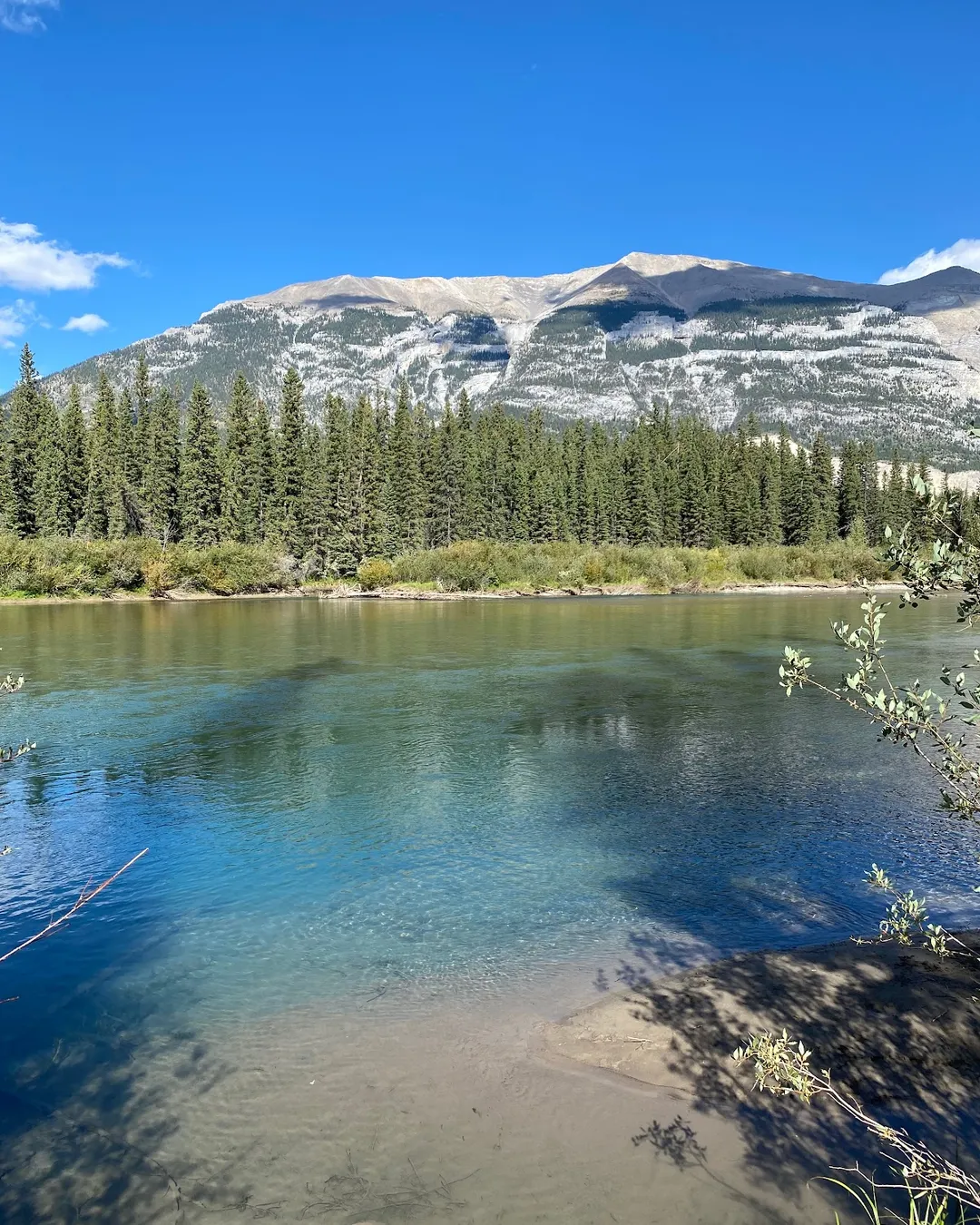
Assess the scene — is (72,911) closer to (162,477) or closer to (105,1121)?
(105,1121)

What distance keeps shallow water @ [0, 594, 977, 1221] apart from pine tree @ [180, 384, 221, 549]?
62451 mm

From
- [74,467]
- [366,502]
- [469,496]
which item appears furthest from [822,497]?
[74,467]

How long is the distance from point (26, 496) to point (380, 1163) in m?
92.4

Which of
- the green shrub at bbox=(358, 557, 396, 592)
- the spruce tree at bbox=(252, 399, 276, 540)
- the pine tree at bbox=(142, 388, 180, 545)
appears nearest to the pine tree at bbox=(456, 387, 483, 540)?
the green shrub at bbox=(358, 557, 396, 592)

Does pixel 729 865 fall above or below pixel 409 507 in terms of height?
below

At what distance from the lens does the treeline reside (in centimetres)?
8544

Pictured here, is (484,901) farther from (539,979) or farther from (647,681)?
(647,681)

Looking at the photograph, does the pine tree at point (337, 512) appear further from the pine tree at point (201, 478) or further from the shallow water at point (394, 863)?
the shallow water at point (394, 863)

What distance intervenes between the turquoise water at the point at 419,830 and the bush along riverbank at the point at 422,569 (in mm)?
45657

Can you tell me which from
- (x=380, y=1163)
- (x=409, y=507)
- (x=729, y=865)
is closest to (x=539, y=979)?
(x=380, y=1163)

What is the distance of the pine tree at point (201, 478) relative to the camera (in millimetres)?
85625

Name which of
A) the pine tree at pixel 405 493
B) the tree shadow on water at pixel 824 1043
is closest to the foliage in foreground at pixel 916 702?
the tree shadow on water at pixel 824 1043

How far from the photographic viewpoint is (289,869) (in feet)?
36.9

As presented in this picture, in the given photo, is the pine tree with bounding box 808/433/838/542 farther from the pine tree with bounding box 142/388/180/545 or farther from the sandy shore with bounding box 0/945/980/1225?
the sandy shore with bounding box 0/945/980/1225
